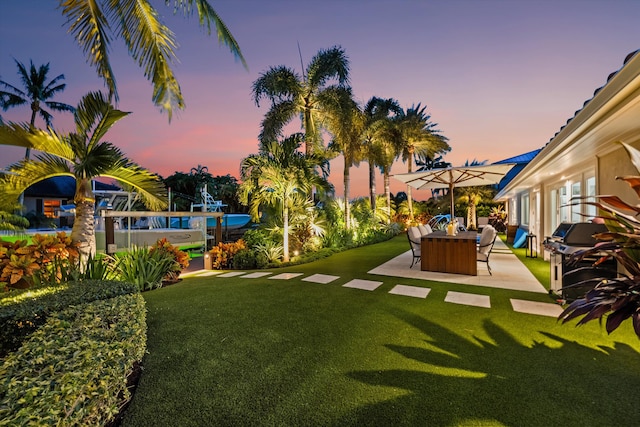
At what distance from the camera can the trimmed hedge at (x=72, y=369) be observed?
1324 mm

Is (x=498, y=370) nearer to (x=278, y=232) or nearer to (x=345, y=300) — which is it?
(x=345, y=300)

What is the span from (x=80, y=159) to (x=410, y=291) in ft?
20.7

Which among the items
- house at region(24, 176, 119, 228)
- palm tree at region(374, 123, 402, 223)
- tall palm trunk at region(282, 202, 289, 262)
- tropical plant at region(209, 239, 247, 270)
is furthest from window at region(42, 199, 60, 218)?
palm tree at region(374, 123, 402, 223)

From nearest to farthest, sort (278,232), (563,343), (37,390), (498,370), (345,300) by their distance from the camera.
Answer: (37,390) < (498,370) < (563,343) < (345,300) < (278,232)

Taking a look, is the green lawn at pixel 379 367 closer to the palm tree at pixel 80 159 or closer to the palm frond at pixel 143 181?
the palm tree at pixel 80 159

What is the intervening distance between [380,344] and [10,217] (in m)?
7.43

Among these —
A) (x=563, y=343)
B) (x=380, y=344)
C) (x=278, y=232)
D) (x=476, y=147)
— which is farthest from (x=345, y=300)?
(x=476, y=147)

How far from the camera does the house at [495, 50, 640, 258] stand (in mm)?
2479

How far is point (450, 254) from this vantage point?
262 inches


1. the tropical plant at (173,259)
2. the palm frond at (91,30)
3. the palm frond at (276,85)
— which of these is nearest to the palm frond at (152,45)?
the palm frond at (91,30)

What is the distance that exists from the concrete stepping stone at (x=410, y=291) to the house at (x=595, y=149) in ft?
8.08

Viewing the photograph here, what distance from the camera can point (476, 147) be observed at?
25.4 m

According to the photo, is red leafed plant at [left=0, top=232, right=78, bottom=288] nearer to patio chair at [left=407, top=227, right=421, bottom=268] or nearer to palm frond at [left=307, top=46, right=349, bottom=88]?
patio chair at [left=407, top=227, right=421, bottom=268]

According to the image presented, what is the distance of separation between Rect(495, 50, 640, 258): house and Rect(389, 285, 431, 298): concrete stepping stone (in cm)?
246
